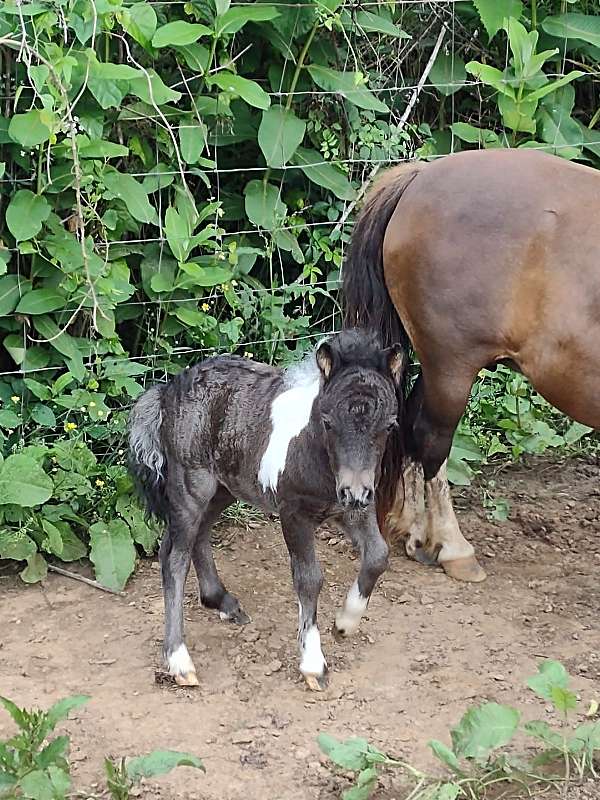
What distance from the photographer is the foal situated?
3.06m

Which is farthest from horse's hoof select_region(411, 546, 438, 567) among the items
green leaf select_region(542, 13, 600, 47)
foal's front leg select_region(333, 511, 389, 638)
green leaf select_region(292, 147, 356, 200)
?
green leaf select_region(542, 13, 600, 47)

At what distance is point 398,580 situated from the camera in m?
4.38

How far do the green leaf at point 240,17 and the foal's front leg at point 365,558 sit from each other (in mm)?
2216

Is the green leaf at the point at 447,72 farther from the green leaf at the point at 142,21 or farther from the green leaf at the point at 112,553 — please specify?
the green leaf at the point at 112,553

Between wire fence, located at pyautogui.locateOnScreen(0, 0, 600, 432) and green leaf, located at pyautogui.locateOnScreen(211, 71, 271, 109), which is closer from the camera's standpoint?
green leaf, located at pyautogui.locateOnScreen(211, 71, 271, 109)

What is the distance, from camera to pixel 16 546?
169 inches

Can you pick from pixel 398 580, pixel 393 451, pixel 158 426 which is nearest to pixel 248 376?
pixel 158 426

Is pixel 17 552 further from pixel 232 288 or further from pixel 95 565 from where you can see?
pixel 232 288

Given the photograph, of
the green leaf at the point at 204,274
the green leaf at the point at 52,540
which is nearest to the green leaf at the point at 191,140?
the green leaf at the point at 204,274

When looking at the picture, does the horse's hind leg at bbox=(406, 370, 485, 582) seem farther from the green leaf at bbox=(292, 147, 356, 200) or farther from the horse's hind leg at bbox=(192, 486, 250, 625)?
the green leaf at bbox=(292, 147, 356, 200)

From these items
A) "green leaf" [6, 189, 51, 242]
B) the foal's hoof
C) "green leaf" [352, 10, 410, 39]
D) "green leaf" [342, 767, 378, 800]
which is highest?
"green leaf" [352, 10, 410, 39]

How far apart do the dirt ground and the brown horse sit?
0.57 metres

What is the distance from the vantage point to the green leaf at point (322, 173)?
4957mm

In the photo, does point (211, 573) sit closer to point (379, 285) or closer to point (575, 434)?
point (379, 285)
